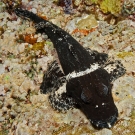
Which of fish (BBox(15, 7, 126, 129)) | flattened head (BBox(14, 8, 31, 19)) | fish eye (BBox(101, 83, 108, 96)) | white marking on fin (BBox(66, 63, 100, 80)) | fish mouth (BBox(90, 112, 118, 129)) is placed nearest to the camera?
fish mouth (BBox(90, 112, 118, 129))

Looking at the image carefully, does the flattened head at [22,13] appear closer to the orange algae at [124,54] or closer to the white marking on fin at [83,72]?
the white marking on fin at [83,72]

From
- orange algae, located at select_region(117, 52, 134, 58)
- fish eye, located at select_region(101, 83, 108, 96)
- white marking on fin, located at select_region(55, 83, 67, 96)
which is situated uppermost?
fish eye, located at select_region(101, 83, 108, 96)

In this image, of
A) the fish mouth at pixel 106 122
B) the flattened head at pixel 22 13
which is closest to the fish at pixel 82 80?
the fish mouth at pixel 106 122

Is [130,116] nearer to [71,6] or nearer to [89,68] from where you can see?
[89,68]

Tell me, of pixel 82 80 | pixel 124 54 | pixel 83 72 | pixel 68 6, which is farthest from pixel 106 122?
pixel 68 6

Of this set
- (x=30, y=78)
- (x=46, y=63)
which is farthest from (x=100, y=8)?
(x=30, y=78)

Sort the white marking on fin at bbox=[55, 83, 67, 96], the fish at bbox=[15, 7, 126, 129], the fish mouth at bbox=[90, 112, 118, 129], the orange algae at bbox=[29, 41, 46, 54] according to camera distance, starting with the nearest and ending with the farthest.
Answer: the fish mouth at bbox=[90, 112, 118, 129] → the fish at bbox=[15, 7, 126, 129] → the white marking on fin at bbox=[55, 83, 67, 96] → the orange algae at bbox=[29, 41, 46, 54]

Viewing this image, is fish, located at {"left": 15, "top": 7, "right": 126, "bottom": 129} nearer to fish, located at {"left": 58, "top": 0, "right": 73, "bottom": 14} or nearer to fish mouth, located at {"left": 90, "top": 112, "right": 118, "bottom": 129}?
fish mouth, located at {"left": 90, "top": 112, "right": 118, "bottom": 129}

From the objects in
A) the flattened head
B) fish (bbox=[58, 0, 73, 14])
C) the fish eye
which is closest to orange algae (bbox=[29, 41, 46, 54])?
the flattened head
